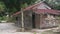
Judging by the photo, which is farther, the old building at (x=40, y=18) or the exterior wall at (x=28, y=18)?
the exterior wall at (x=28, y=18)

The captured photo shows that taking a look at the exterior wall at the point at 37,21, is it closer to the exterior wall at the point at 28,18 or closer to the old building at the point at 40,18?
the old building at the point at 40,18

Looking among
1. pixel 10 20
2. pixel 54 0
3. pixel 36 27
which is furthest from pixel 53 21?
pixel 54 0

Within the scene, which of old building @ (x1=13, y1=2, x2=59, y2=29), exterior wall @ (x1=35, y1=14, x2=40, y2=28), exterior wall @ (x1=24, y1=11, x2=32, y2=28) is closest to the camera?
old building @ (x1=13, y1=2, x2=59, y2=29)

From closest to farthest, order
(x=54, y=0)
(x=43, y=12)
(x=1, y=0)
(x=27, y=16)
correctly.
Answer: (x=43, y=12) < (x=27, y=16) < (x=1, y=0) < (x=54, y=0)

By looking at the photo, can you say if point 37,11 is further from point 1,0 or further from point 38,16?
point 1,0

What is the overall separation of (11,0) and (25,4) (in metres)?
3.06

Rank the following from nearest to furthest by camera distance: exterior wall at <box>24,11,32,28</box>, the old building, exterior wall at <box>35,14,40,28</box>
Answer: the old building → exterior wall at <box>35,14,40,28</box> → exterior wall at <box>24,11,32,28</box>

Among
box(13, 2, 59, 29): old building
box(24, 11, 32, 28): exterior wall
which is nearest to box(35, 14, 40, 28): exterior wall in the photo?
box(13, 2, 59, 29): old building

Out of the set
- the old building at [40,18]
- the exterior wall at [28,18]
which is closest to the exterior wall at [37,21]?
the old building at [40,18]

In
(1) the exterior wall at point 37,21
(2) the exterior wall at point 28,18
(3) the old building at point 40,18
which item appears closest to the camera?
(3) the old building at point 40,18

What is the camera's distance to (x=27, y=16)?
25875 millimetres

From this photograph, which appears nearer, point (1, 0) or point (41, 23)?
point (41, 23)

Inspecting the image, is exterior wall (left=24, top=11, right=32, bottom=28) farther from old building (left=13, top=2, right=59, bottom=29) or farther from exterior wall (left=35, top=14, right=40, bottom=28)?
exterior wall (left=35, top=14, right=40, bottom=28)

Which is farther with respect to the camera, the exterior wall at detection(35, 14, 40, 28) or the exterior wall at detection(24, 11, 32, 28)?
the exterior wall at detection(24, 11, 32, 28)
